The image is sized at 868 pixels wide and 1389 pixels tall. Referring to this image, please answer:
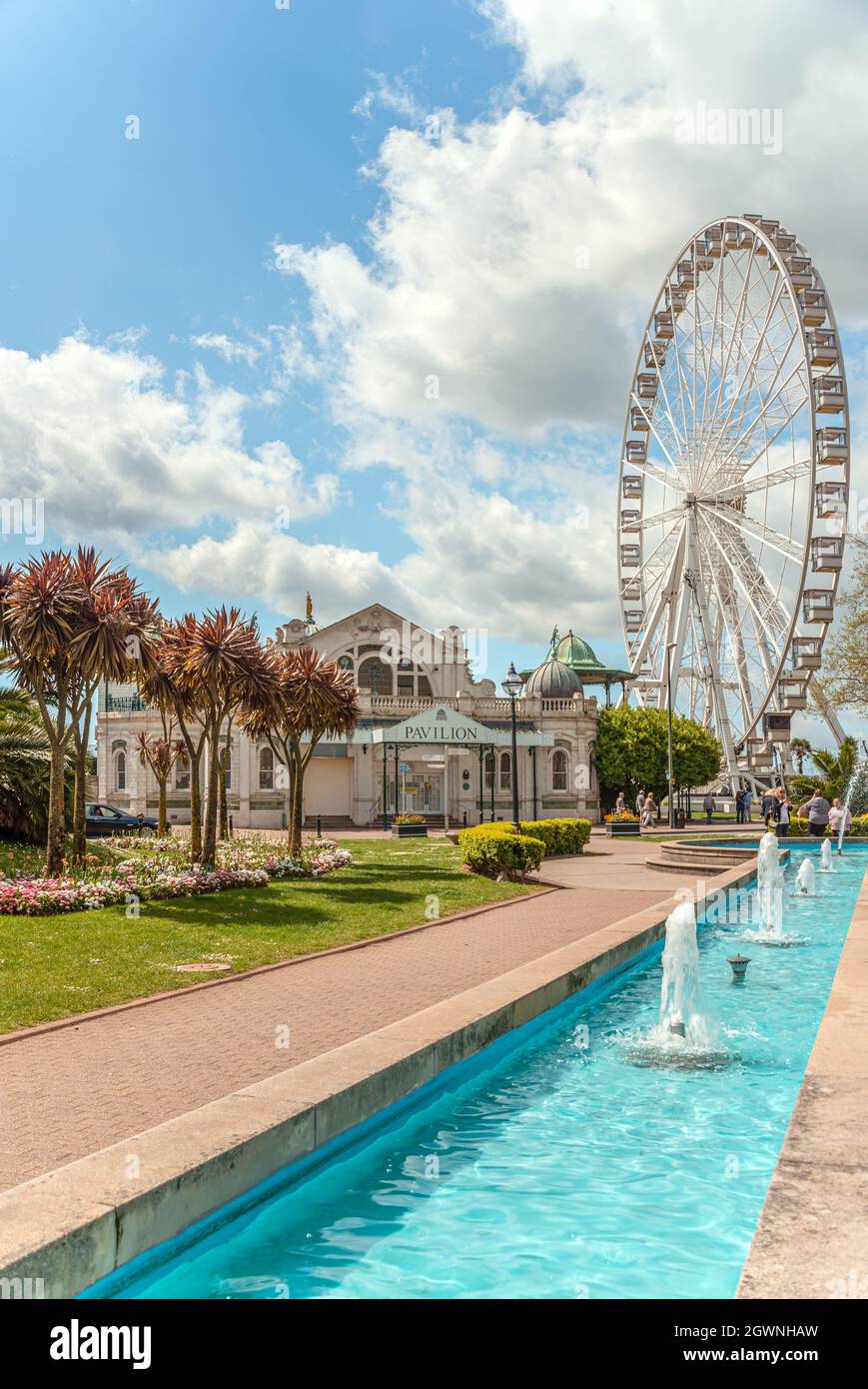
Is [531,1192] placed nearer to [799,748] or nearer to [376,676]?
[376,676]

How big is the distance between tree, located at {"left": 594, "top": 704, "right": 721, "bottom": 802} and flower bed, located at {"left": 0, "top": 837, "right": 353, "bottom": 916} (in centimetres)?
3418

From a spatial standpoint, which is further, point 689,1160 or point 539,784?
point 539,784

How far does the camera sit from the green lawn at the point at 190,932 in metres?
11.1

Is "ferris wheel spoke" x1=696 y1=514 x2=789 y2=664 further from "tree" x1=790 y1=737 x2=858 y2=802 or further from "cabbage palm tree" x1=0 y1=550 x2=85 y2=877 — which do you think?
"cabbage palm tree" x1=0 y1=550 x2=85 y2=877

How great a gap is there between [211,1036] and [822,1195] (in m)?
5.51

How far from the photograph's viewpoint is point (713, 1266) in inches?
215

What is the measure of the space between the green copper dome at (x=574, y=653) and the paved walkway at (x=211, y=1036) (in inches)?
2300

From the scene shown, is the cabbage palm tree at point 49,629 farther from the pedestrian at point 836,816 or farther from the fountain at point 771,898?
the pedestrian at point 836,816

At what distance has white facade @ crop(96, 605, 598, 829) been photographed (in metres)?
56.0

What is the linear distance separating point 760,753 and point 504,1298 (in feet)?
166

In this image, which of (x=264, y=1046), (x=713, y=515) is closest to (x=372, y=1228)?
(x=264, y=1046)

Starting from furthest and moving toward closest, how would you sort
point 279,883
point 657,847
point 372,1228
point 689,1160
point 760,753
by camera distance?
1. point 760,753
2. point 657,847
3. point 279,883
4. point 689,1160
5. point 372,1228

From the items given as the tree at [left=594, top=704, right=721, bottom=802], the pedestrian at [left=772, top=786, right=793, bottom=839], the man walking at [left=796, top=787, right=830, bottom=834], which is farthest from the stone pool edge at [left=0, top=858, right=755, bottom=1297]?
the tree at [left=594, top=704, right=721, bottom=802]
